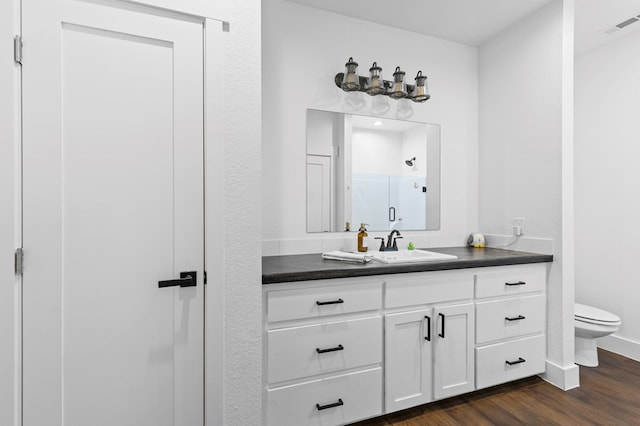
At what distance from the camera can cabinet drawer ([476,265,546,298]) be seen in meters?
2.08

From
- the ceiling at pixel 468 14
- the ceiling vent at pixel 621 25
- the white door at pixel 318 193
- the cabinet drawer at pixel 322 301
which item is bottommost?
the cabinet drawer at pixel 322 301

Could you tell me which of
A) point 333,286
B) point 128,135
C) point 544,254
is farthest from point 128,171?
point 544,254

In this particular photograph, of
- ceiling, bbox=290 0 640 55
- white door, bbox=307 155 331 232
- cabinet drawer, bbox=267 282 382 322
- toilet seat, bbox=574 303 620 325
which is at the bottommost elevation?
toilet seat, bbox=574 303 620 325

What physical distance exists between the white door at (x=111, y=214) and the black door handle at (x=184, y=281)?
0.06 ft

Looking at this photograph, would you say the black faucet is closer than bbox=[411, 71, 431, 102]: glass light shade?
Yes

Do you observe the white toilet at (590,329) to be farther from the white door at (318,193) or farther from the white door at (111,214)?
the white door at (111,214)

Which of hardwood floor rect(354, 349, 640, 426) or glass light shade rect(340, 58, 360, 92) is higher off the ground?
glass light shade rect(340, 58, 360, 92)

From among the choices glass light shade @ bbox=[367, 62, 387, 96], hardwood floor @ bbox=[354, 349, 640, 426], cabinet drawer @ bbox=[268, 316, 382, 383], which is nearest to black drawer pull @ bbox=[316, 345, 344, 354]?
cabinet drawer @ bbox=[268, 316, 382, 383]

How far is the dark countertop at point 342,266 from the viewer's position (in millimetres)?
1596

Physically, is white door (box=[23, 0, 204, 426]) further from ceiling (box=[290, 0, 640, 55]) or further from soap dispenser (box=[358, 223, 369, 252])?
ceiling (box=[290, 0, 640, 55])

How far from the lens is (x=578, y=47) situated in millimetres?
2914

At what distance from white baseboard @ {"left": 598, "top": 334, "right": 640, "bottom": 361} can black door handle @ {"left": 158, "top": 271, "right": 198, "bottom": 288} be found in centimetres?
342

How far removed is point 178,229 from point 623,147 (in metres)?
3.52

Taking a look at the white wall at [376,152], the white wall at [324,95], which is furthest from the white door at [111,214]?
the white wall at [376,152]
